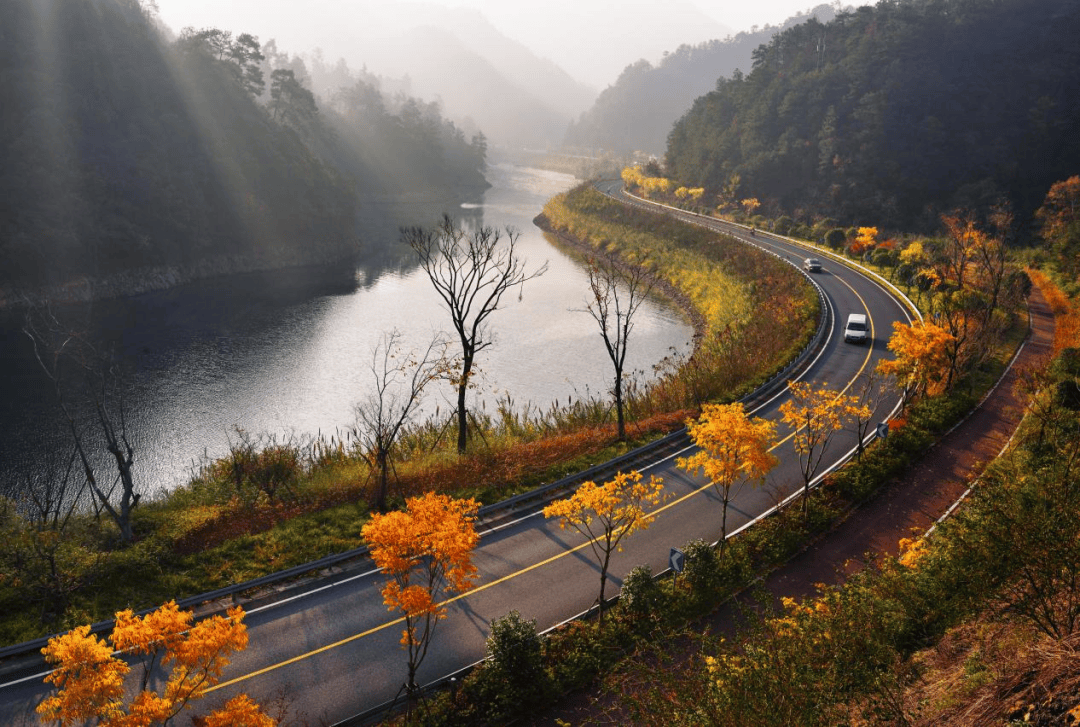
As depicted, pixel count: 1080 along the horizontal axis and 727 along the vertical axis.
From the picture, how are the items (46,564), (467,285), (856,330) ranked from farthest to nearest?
(467,285)
(856,330)
(46,564)

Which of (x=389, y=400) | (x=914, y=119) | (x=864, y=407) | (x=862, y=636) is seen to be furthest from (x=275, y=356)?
(x=914, y=119)

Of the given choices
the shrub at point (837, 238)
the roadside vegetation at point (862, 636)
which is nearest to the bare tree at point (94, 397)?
the roadside vegetation at point (862, 636)

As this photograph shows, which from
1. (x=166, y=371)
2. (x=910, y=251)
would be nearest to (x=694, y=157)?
(x=910, y=251)

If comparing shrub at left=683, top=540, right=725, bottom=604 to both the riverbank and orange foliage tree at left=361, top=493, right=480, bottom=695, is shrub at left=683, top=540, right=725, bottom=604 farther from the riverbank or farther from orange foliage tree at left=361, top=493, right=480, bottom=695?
the riverbank

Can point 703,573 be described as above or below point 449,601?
above

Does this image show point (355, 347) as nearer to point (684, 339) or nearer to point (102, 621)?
point (684, 339)

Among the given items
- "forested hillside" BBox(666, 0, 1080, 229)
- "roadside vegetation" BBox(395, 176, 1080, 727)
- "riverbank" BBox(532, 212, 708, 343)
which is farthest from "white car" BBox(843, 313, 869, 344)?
"forested hillside" BBox(666, 0, 1080, 229)

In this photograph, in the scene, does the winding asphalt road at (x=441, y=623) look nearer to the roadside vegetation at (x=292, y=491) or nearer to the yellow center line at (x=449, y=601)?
the yellow center line at (x=449, y=601)

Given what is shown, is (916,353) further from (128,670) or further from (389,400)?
(128,670)
